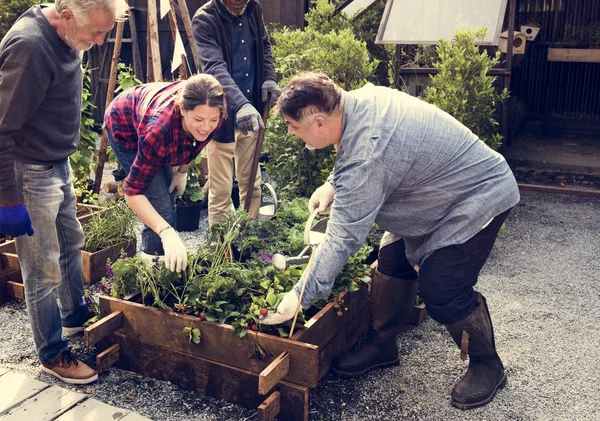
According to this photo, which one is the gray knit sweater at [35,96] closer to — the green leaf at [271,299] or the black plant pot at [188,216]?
the green leaf at [271,299]

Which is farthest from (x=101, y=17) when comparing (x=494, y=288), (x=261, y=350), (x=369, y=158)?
(x=494, y=288)

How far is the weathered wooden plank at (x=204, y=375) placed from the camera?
2967 millimetres

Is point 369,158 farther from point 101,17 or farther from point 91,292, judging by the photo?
point 91,292

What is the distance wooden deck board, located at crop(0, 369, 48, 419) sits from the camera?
2986 millimetres

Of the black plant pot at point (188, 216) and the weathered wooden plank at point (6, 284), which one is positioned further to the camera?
the black plant pot at point (188, 216)

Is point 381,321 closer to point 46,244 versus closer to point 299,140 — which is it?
point 46,244

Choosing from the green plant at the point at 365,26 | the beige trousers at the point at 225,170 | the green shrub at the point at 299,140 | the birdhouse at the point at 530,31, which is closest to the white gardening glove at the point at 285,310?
the beige trousers at the point at 225,170

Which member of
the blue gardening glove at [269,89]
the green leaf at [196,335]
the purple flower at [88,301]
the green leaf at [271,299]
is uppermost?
the blue gardening glove at [269,89]

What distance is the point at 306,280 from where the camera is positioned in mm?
2801

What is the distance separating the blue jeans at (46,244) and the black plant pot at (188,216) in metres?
1.92

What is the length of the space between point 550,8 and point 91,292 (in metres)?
7.34

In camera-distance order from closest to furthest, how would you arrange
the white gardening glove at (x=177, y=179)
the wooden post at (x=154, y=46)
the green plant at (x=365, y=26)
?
the white gardening glove at (x=177, y=179)
the wooden post at (x=154, y=46)
the green plant at (x=365, y=26)

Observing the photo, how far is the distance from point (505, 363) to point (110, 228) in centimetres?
274

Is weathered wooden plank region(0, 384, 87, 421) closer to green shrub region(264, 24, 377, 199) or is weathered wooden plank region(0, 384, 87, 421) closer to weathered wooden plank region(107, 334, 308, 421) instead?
weathered wooden plank region(107, 334, 308, 421)
